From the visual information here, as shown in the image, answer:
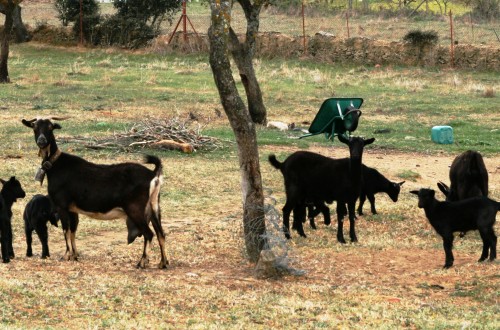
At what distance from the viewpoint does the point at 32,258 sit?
41.1ft

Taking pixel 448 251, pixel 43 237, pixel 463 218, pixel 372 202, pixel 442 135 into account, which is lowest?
pixel 442 135

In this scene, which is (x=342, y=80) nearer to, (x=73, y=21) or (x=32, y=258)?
(x=73, y=21)

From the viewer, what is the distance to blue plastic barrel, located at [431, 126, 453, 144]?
24.8 metres

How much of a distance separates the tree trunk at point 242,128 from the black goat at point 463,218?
2207mm

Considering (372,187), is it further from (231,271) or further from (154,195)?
(154,195)

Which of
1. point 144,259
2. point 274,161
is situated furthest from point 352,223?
point 144,259

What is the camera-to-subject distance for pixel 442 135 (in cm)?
2483

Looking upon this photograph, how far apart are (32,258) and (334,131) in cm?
1031

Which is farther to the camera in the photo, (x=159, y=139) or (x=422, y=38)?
(x=422, y=38)

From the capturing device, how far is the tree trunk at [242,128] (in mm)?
12445

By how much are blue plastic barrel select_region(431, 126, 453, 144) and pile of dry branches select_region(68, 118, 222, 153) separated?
5845mm

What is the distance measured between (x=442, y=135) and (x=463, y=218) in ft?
40.2

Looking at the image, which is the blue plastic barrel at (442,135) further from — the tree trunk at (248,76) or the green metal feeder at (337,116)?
the tree trunk at (248,76)

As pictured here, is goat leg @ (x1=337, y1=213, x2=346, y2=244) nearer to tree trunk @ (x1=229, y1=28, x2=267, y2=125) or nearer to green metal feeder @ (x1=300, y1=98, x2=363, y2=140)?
green metal feeder @ (x1=300, y1=98, x2=363, y2=140)
